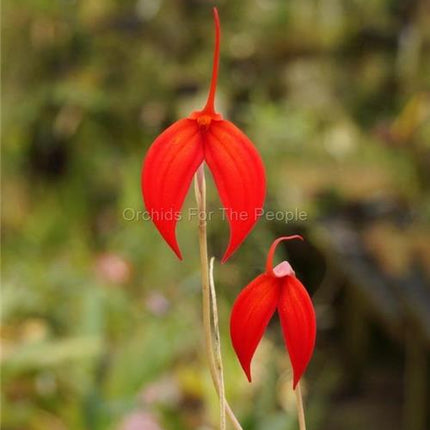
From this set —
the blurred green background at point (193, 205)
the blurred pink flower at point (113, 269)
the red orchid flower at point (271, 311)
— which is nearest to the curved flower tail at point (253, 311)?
the red orchid flower at point (271, 311)

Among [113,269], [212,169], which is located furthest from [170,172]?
[113,269]

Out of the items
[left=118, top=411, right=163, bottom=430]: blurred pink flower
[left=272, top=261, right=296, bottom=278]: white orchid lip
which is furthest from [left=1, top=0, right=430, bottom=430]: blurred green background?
[left=272, top=261, right=296, bottom=278]: white orchid lip

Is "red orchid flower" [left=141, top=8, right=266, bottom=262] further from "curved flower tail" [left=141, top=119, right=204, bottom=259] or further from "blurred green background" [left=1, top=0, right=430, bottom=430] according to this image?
"blurred green background" [left=1, top=0, right=430, bottom=430]

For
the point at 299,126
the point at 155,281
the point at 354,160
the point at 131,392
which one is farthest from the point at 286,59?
the point at 131,392

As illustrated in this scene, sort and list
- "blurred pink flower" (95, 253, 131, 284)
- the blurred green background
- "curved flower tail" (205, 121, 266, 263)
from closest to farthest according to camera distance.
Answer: "curved flower tail" (205, 121, 266, 263)
the blurred green background
"blurred pink flower" (95, 253, 131, 284)

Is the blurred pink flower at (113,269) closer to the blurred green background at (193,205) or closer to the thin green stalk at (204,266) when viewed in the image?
the blurred green background at (193,205)

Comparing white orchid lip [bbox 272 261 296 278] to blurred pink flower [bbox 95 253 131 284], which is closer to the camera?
white orchid lip [bbox 272 261 296 278]
